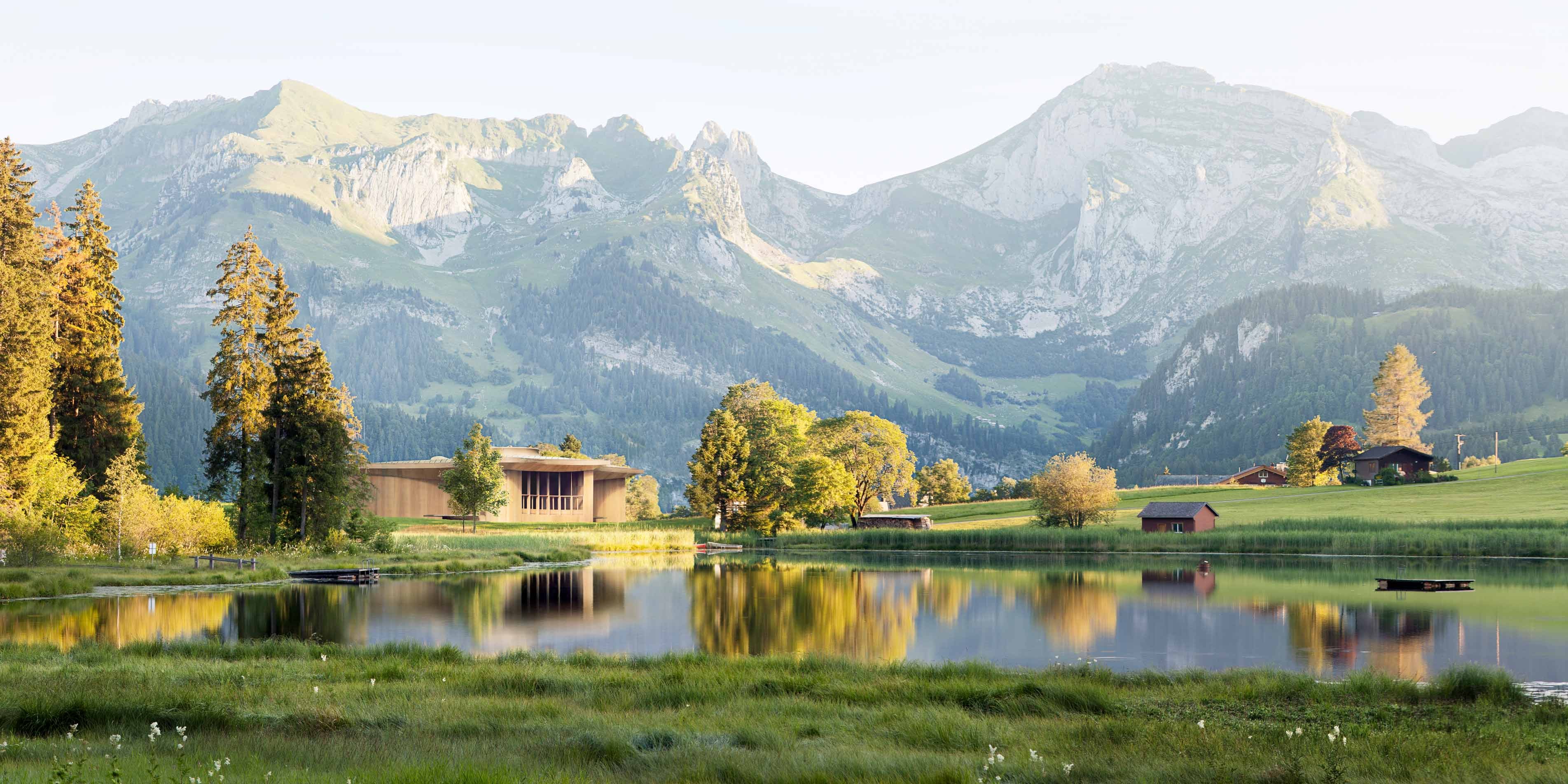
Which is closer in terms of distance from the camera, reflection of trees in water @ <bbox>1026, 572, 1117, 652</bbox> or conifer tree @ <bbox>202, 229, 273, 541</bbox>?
reflection of trees in water @ <bbox>1026, 572, 1117, 652</bbox>

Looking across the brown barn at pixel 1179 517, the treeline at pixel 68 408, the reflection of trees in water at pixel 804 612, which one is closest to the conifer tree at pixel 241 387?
the treeline at pixel 68 408

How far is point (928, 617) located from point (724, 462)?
59857mm

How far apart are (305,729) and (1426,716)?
1727 centimetres

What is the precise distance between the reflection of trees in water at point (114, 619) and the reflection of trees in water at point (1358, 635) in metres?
29.1

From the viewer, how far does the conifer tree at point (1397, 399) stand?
14562 centimetres

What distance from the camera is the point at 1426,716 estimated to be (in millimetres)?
18875

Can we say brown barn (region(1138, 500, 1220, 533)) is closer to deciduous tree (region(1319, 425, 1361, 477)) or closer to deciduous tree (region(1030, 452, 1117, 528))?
deciduous tree (region(1030, 452, 1117, 528))

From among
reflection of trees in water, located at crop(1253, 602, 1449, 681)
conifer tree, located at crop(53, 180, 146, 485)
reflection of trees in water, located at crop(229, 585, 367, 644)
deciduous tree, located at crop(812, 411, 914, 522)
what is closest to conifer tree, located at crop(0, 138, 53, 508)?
conifer tree, located at crop(53, 180, 146, 485)

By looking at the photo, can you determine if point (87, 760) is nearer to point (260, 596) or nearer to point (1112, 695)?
point (1112, 695)

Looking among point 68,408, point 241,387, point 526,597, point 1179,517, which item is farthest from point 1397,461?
point 68,408

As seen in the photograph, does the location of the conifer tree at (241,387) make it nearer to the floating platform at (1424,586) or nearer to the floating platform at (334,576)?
the floating platform at (334,576)

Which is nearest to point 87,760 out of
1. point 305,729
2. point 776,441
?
point 305,729

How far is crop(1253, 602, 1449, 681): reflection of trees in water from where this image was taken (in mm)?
28875

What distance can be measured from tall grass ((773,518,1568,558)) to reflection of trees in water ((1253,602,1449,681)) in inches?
1246
